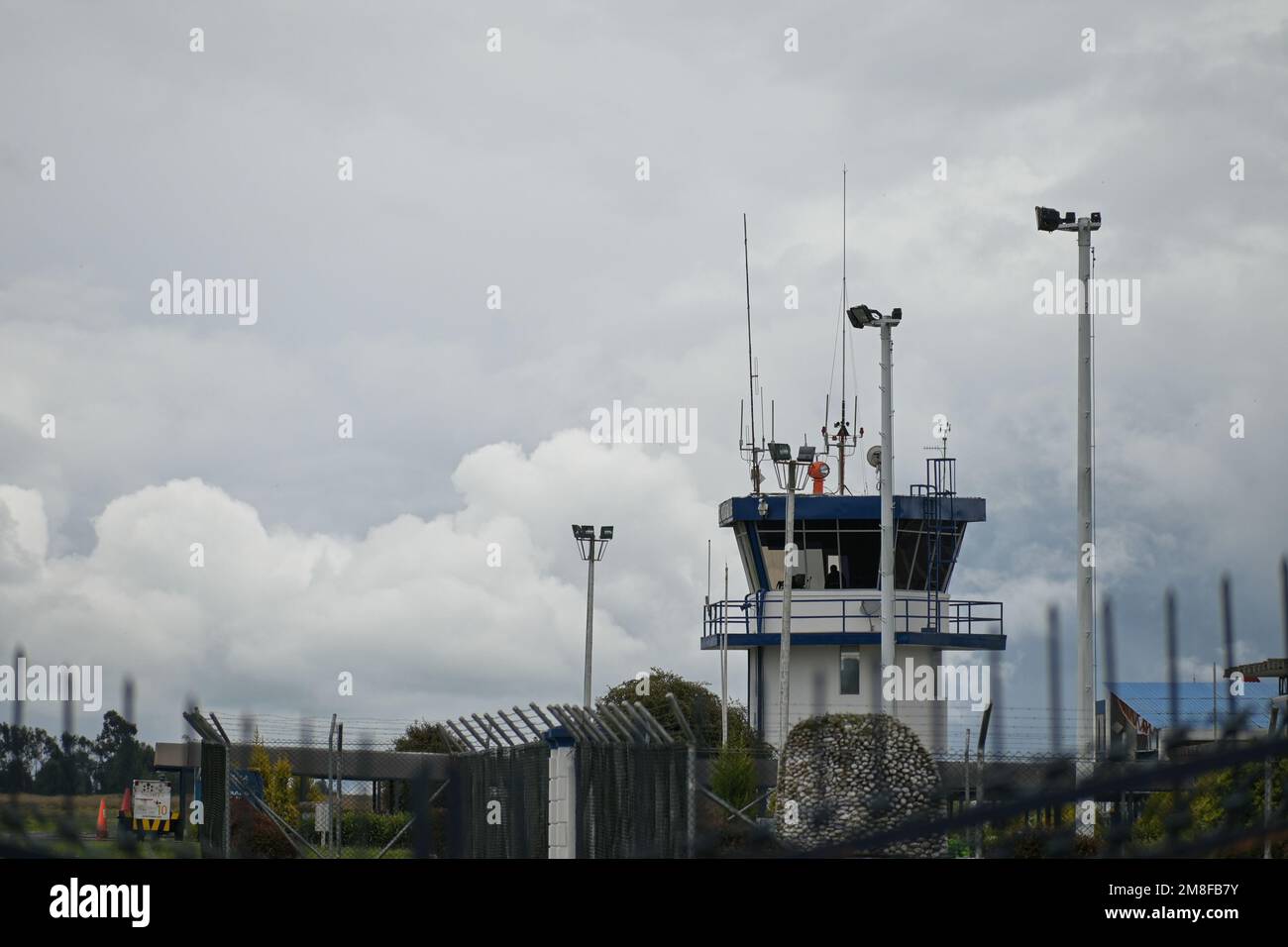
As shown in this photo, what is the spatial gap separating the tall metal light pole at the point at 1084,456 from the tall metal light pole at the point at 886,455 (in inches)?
162

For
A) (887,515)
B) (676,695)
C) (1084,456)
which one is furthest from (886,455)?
(676,695)

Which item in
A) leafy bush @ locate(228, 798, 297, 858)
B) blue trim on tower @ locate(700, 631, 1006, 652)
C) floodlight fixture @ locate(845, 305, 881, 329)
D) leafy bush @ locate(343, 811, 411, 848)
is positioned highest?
floodlight fixture @ locate(845, 305, 881, 329)

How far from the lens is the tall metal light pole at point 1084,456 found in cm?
2508

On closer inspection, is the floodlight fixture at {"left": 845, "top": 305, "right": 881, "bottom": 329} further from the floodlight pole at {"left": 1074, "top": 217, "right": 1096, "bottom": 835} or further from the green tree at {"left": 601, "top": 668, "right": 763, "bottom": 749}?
the green tree at {"left": 601, "top": 668, "right": 763, "bottom": 749}

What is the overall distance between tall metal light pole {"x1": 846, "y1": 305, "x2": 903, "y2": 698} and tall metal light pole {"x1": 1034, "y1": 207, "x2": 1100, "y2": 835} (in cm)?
411

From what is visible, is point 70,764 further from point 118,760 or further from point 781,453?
Answer: point 781,453

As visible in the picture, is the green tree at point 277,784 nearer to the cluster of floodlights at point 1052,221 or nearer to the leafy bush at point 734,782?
the leafy bush at point 734,782

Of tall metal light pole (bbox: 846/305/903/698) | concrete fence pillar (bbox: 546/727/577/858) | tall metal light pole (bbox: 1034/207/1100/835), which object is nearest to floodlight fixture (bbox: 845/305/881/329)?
tall metal light pole (bbox: 846/305/903/698)

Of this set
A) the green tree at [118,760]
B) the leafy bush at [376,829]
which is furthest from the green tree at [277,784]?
the green tree at [118,760]

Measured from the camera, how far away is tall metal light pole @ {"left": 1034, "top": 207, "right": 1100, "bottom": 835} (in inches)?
987

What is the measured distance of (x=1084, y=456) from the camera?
2572cm

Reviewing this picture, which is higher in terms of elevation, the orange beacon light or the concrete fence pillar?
the orange beacon light
